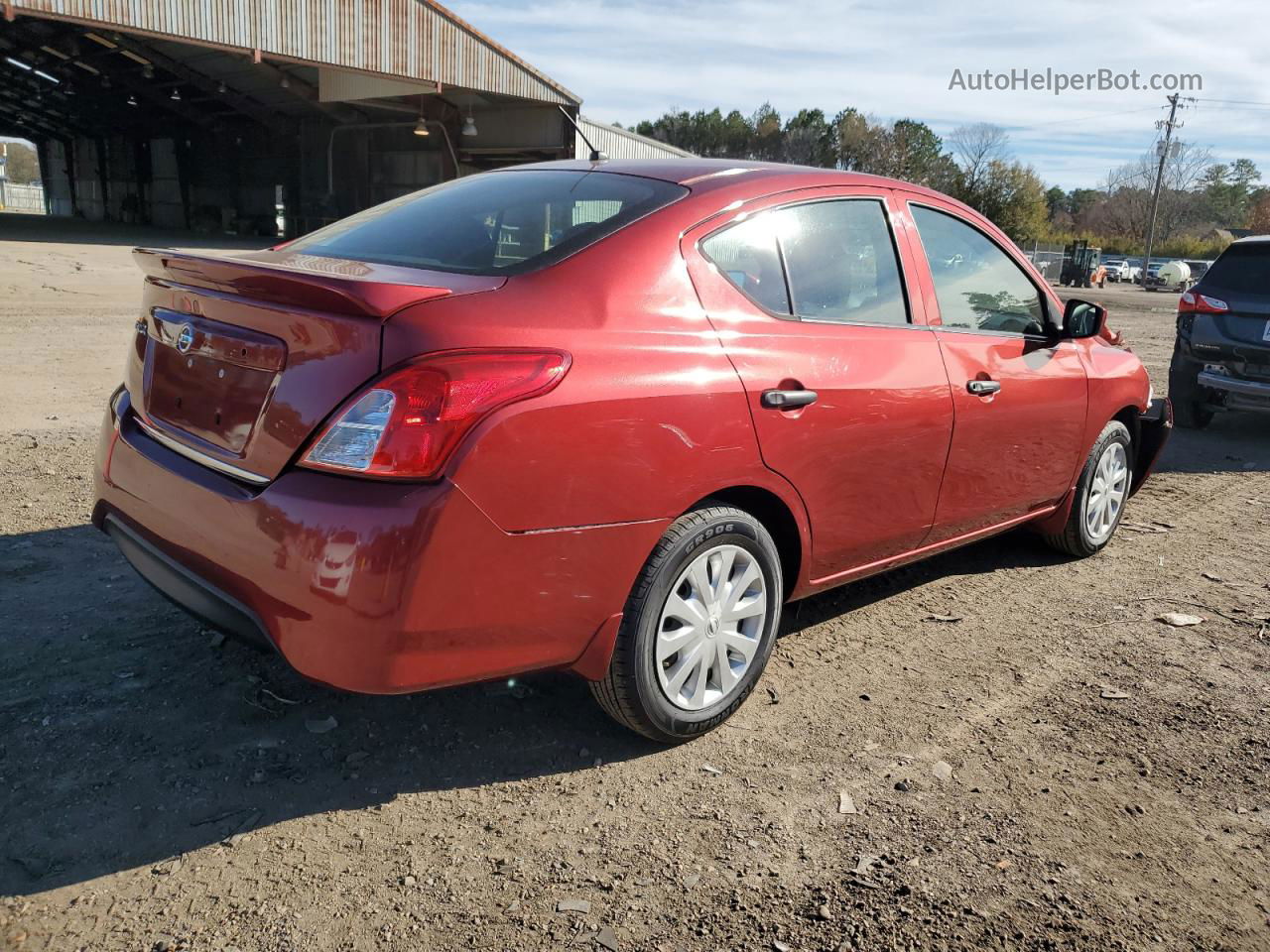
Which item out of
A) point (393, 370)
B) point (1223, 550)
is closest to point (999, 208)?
point (1223, 550)

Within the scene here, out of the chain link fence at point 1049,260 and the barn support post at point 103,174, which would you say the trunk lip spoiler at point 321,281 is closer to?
the chain link fence at point 1049,260

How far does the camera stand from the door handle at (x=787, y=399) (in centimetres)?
292

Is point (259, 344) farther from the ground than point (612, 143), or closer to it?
closer to it

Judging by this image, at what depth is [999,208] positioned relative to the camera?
6112 centimetres

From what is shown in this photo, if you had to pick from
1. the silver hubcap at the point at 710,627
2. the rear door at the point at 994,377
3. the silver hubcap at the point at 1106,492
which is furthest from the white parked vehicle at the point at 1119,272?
the silver hubcap at the point at 710,627

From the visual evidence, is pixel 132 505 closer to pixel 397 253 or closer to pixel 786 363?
pixel 397 253

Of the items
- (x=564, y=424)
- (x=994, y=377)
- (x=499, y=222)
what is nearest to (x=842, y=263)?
(x=994, y=377)

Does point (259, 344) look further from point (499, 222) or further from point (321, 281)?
point (499, 222)

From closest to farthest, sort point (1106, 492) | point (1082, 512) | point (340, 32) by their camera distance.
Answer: point (1082, 512) < point (1106, 492) < point (340, 32)

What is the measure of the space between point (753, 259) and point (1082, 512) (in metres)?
2.60

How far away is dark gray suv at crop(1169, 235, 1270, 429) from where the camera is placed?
25.5 ft

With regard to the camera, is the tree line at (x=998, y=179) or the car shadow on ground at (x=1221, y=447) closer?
the car shadow on ground at (x=1221, y=447)

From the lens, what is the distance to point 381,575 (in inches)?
87.7

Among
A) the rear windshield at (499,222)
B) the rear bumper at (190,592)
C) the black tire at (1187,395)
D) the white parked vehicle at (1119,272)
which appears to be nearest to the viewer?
the rear bumper at (190,592)
